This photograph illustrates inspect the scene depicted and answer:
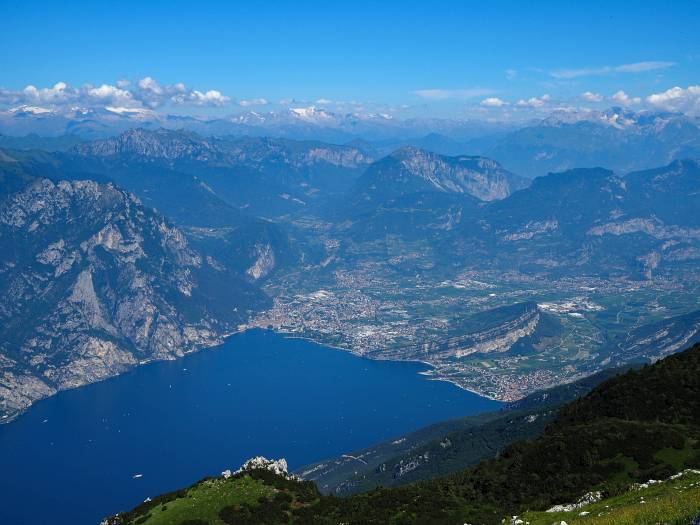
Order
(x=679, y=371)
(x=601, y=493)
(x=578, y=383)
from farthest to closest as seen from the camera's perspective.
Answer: (x=578, y=383) → (x=679, y=371) → (x=601, y=493)

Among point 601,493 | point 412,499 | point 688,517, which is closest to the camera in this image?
point 688,517

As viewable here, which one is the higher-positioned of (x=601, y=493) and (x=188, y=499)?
(x=601, y=493)

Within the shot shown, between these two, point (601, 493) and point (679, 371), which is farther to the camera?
point (679, 371)

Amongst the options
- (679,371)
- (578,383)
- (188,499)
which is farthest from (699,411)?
(578,383)

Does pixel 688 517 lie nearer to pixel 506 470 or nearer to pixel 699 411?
pixel 506 470

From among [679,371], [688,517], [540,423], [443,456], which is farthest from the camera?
[443,456]

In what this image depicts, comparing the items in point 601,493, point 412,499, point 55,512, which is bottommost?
point 55,512

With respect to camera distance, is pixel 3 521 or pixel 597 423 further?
pixel 3 521

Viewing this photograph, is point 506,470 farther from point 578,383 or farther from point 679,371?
point 578,383

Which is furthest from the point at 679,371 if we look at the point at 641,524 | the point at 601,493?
the point at 641,524
